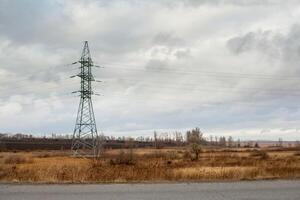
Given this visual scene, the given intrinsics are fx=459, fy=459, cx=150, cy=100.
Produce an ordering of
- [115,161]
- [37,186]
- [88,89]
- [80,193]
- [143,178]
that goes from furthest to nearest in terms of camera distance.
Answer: [88,89]
[115,161]
[143,178]
[37,186]
[80,193]

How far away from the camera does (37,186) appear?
1581 centimetres

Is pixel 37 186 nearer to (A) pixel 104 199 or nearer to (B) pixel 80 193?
(B) pixel 80 193

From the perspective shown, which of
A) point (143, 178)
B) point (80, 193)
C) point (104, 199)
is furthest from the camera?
point (143, 178)

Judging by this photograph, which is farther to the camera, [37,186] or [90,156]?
[90,156]

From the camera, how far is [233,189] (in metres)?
14.6

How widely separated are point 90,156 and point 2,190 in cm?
5103

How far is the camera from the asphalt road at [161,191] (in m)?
12.9

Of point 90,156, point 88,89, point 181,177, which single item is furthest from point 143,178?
point 90,156

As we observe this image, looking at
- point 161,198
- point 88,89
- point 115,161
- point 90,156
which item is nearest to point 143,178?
point 161,198

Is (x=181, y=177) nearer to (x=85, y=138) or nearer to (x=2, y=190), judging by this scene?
(x=2, y=190)

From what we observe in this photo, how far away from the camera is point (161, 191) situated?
14.2 metres

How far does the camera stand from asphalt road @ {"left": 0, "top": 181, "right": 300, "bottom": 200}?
42.2 ft

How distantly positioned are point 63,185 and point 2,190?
7.51ft

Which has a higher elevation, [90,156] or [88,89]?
[88,89]
